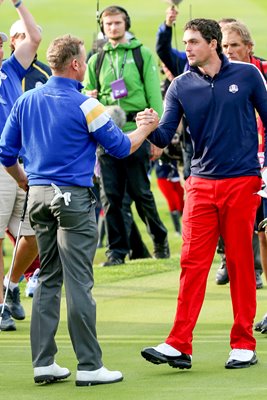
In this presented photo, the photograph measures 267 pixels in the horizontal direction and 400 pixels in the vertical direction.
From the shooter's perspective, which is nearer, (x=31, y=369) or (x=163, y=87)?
(x=31, y=369)

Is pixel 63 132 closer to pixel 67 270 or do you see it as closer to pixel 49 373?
pixel 67 270

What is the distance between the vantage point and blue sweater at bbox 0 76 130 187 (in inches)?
312

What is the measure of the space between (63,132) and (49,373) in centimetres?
146

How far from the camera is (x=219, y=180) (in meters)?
8.47

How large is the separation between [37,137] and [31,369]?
1.57m

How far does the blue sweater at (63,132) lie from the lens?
7.93 meters

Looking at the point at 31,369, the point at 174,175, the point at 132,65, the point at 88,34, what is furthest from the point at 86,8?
the point at 31,369

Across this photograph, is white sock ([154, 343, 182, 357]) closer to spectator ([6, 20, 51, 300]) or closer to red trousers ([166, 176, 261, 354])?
red trousers ([166, 176, 261, 354])

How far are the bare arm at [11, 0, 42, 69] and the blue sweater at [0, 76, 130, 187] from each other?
160 cm

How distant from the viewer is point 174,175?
18.4 m

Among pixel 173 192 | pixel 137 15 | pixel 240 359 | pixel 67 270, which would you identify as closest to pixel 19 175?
pixel 67 270

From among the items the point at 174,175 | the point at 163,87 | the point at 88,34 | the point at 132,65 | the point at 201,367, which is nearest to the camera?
the point at 201,367

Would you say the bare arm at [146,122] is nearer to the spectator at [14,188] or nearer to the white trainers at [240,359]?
the white trainers at [240,359]

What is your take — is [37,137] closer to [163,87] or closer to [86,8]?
[163,87]
